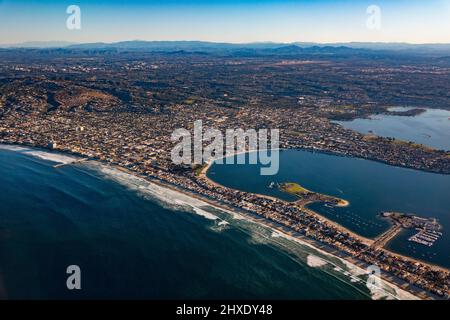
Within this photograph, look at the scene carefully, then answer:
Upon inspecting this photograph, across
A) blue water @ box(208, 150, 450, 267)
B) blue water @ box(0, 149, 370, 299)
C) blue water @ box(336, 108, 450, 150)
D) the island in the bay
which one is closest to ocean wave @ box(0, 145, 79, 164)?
the island in the bay

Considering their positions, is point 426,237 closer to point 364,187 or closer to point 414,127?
point 364,187

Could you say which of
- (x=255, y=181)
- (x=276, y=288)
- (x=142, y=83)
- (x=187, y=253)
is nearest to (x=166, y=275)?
(x=187, y=253)

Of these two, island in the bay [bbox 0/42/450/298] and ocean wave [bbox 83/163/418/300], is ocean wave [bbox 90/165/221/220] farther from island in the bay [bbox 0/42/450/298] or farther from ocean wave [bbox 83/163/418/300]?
island in the bay [bbox 0/42/450/298]

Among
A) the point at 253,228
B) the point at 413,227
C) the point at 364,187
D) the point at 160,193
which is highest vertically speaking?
the point at 160,193

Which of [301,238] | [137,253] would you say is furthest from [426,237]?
[137,253]
